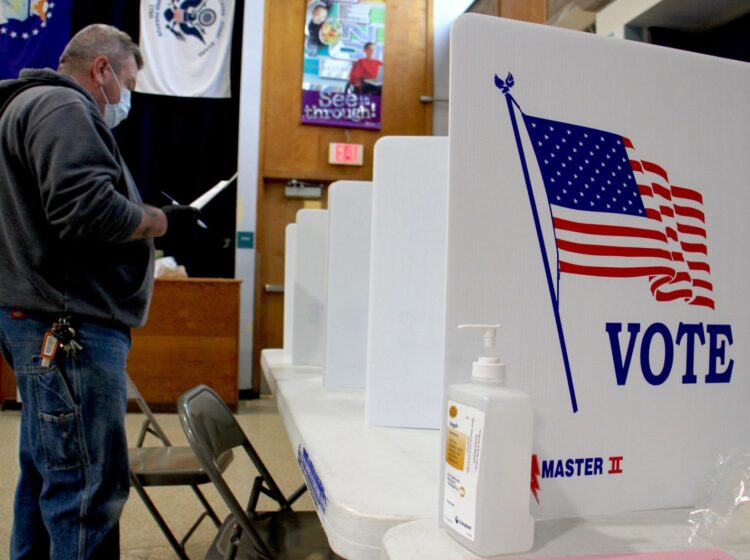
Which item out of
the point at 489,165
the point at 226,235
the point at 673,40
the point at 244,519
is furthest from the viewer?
the point at 226,235

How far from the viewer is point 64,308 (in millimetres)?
1354

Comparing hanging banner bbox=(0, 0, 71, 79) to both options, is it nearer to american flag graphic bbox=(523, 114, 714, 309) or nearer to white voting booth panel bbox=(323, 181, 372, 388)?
white voting booth panel bbox=(323, 181, 372, 388)

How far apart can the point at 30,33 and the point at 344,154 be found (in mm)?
2527

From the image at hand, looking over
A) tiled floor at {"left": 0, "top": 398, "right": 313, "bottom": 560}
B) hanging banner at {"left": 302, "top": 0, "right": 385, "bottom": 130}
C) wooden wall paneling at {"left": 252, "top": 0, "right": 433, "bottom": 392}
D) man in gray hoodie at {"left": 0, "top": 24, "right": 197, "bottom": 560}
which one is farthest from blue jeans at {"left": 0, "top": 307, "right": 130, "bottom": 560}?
hanging banner at {"left": 302, "top": 0, "right": 385, "bottom": 130}

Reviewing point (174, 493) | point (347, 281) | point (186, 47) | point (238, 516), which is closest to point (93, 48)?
point (347, 281)

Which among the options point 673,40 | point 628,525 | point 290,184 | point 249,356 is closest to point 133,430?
point 249,356

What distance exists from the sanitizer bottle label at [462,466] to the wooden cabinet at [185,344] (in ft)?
13.2

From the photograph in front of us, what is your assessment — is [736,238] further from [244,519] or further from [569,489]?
[244,519]

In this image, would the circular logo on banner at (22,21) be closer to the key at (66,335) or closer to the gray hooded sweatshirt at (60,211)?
Result: the gray hooded sweatshirt at (60,211)

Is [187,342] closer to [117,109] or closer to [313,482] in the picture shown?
[117,109]

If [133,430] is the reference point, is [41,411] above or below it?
above

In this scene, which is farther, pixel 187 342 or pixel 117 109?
pixel 187 342

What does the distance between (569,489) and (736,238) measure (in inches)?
13.2

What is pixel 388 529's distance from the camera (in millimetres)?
655
